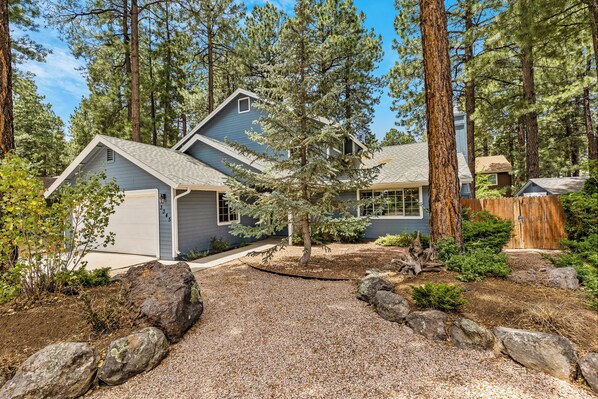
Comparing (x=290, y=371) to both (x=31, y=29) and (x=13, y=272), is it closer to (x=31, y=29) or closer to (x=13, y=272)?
(x=13, y=272)

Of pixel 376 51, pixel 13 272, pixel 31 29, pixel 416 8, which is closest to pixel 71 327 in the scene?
pixel 13 272

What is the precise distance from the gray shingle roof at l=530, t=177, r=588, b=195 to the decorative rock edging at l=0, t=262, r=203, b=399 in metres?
14.2

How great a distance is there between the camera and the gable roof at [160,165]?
835cm

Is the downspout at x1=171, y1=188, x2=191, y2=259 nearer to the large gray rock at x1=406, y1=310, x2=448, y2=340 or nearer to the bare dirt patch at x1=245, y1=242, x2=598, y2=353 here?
the bare dirt patch at x1=245, y1=242, x2=598, y2=353

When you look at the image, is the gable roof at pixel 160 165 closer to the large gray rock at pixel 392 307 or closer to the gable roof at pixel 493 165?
the large gray rock at pixel 392 307

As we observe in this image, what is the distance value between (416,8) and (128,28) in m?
14.9

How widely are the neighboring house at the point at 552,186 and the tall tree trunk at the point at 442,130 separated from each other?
922cm

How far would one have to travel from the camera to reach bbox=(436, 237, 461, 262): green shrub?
5.07m

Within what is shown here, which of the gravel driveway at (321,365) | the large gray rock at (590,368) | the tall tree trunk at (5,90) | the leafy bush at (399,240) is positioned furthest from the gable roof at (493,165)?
the tall tree trunk at (5,90)

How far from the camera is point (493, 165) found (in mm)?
25797

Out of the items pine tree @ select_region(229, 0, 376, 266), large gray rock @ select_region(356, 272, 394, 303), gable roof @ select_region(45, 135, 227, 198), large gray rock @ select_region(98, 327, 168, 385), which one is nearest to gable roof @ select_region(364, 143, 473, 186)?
pine tree @ select_region(229, 0, 376, 266)

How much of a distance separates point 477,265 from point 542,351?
6.33 ft

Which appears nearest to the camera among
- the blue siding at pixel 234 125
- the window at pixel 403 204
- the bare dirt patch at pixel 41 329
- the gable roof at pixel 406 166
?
the bare dirt patch at pixel 41 329

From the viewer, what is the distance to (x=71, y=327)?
342 centimetres
